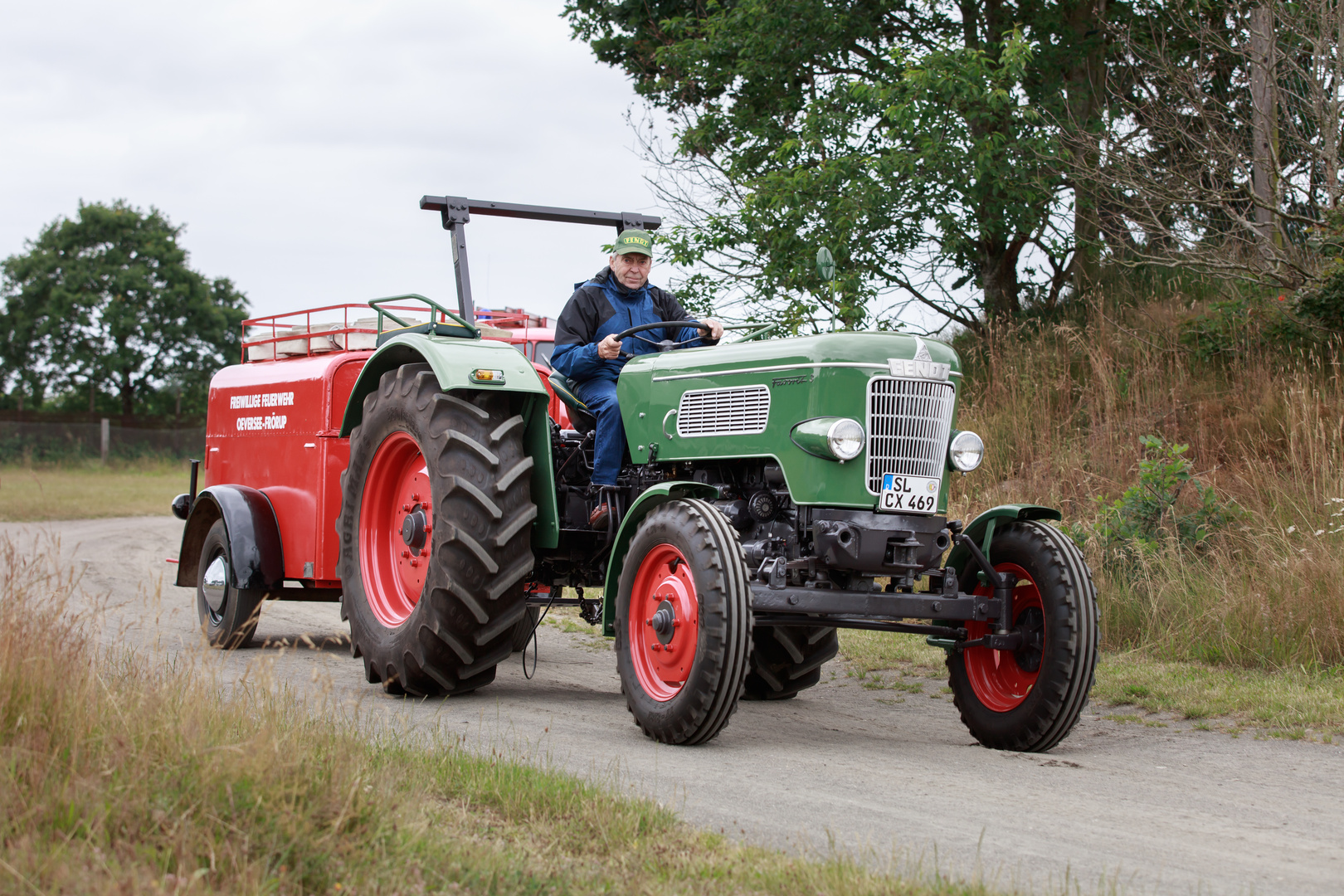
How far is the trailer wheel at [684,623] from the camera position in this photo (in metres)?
4.94

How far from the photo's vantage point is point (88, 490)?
85.9 feet

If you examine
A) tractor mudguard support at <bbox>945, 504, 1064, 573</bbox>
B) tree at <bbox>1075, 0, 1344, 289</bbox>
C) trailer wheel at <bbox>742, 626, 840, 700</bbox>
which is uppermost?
tree at <bbox>1075, 0, 1344, 289</bbox>

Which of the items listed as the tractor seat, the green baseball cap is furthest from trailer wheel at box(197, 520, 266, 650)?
the green baseball cap

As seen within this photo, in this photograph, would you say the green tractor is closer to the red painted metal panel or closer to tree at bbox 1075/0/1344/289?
the red painted metal panel

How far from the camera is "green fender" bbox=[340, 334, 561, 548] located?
20.3 feet

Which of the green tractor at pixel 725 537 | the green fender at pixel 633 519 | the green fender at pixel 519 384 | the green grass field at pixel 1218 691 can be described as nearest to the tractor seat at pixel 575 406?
the green tractor at pixel 725 537

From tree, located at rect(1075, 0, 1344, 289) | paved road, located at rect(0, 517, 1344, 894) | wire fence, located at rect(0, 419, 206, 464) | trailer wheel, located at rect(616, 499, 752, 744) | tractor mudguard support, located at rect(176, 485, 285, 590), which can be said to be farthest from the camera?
wire fence, located at rect(0, 419, 206, 464)

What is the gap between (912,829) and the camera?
12.7 feet

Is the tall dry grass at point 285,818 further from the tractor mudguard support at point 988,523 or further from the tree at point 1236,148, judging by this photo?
the tree at point 1236,148

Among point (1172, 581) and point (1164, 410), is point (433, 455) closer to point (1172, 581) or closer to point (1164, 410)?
point (1172, 581)

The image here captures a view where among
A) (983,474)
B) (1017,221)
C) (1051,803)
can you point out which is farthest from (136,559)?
(1051,803)

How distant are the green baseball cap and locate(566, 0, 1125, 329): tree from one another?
16.1 feet

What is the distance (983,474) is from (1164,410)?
1.50 m

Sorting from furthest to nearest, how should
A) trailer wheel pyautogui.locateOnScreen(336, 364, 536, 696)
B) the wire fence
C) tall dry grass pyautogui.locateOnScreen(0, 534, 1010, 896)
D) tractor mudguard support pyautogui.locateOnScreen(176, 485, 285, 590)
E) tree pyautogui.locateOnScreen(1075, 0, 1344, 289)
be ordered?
the wire fence
tree pyautogui.locateOnScreen(1075, 0, 1344, 289)
tractor mudguard support pyautogui.locateOnScreen(176, 485, 285, 590)
trailer wheel pyautogui.locateOnScreen(336, 364, 536, 696)
tall dry grass pyautogui.locateOnScreen(0, 534, 1010, 896)
